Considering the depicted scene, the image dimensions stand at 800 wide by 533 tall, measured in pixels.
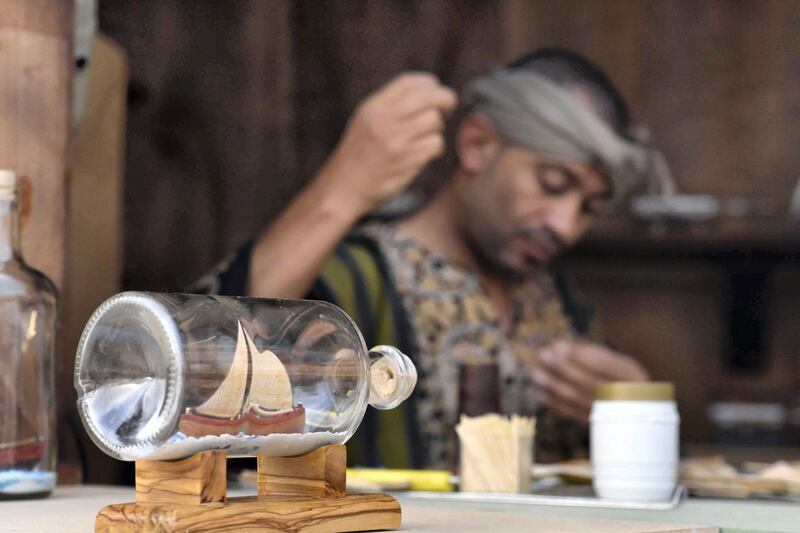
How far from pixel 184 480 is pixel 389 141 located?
1.84 m

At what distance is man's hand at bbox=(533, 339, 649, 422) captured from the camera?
2.76 m

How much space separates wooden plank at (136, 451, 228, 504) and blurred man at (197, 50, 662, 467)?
5.41ft

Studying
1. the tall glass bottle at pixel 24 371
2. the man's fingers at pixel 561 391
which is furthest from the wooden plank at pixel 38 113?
the man's fingers at pixel 561 391

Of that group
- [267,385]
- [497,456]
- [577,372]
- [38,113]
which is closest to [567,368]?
[577,372]

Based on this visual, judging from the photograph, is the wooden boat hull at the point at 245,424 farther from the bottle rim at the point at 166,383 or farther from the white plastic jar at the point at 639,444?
the white plastic jar at the point at 639,444

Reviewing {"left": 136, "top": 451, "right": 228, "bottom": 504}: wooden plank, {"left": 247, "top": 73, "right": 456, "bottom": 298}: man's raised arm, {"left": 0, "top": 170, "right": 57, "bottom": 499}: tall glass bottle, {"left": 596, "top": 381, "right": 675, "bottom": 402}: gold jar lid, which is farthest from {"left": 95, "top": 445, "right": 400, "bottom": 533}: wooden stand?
{"left": 247, "top": 73, "right": 456, "bottom": 298}: man's raised arm

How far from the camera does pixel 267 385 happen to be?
0.97m

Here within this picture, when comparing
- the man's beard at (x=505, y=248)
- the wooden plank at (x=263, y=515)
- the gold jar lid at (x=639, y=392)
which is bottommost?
the wooden plank at (x=263, y=515)

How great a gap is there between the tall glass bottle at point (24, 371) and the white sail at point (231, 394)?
509 millimetres

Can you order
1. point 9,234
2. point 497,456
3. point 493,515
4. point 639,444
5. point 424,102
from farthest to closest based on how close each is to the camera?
1. point 424,102
2. point 497,456
3. point 639,444
4. point 9,234
5. point 493,515

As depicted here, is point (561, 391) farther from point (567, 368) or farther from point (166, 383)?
point (166, 383)

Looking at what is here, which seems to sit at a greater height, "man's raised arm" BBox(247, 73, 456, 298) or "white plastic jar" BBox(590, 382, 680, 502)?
"man's raised arm" BBox(247, 73, 456, 298)

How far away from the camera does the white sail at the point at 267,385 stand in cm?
96

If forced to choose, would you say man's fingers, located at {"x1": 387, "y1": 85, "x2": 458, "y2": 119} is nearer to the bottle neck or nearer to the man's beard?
the man's beard
